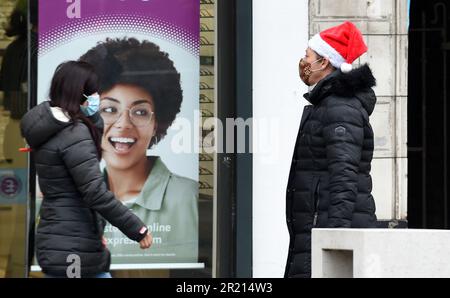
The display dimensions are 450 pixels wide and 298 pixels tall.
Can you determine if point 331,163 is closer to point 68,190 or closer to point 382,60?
point 68,190

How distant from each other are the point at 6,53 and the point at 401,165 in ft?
9.76

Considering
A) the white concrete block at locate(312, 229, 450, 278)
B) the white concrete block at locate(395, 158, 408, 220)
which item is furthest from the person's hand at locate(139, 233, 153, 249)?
the white concrete block at locate(312, 229, 450, 278)

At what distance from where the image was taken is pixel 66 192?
7230mm

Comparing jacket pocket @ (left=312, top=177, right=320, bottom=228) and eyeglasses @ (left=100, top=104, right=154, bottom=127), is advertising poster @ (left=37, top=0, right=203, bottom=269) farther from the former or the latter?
jacket pocket @ (left=312, top=177, right=320, bottom=228)

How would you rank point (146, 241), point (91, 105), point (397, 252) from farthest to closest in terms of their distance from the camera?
1. point (146, 241)
2. point (91, 105)
3. point (397, 252)

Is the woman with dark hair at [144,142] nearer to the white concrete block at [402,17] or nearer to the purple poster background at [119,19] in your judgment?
the purple poster background at [119,19]

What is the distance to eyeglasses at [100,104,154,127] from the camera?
8578 mm

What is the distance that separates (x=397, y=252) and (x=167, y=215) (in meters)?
3.81

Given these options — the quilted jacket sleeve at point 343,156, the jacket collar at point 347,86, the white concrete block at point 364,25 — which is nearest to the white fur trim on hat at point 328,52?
the jacket collar at point 347,86

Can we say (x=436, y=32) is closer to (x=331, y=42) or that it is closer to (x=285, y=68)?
(x=285, y=68)

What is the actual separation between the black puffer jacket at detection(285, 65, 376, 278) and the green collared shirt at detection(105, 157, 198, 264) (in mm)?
1938

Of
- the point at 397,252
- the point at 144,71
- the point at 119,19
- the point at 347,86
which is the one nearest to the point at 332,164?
the point at 347,86

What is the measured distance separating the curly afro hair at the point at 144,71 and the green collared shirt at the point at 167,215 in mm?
309

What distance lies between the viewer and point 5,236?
8.54 m
